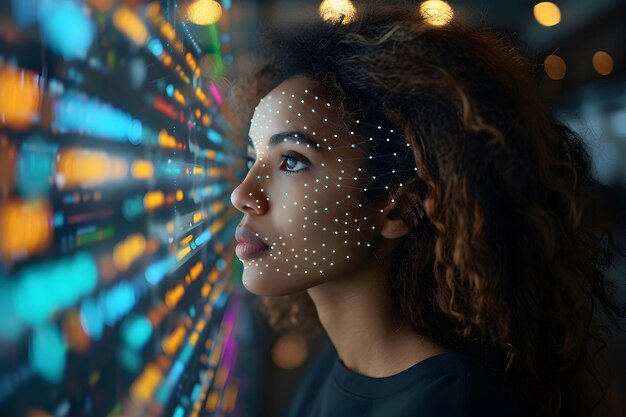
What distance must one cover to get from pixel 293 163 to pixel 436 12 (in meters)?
0.37

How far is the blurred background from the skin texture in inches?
4.9

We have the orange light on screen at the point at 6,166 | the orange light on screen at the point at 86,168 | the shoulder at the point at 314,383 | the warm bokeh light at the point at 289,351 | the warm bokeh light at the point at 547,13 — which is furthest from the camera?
the warm bokeh light at the point at 289,351

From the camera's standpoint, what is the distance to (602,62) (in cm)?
169

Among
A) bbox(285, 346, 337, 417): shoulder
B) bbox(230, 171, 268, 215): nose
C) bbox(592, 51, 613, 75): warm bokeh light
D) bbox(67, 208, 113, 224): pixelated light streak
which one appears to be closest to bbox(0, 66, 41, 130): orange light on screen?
bbox(67, 208, 113, 224): pixelated light streak

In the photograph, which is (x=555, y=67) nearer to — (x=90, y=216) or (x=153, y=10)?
(x=153, y=10)

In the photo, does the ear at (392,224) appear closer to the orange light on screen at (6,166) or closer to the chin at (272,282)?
the chin at (272,282)

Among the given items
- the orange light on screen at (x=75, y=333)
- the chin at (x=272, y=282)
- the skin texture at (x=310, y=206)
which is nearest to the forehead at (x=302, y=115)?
the skin texture at (x=310, y=206)

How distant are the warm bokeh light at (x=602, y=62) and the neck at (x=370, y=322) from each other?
1.00 metres

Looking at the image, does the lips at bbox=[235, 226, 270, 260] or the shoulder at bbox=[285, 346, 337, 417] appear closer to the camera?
the lips at bbox=[235, 226, 270, 260]

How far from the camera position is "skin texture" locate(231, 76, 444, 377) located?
1.04 meters

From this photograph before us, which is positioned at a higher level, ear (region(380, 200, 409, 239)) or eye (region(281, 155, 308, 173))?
eye (region(281, 155, 308, 173))

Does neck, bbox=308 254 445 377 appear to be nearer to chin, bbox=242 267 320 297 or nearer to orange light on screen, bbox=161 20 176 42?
chin, bbox=242 267 320 297

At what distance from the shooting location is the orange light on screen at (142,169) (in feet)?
2.65

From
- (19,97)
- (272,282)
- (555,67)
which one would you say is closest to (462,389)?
A: (272,282)
